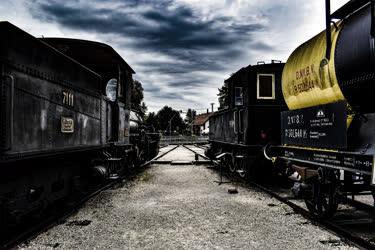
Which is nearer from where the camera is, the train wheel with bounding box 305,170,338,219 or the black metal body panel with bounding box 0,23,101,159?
the black metal body panel with bounding box 0,23,101,159

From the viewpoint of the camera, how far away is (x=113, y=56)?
9414 millimetres

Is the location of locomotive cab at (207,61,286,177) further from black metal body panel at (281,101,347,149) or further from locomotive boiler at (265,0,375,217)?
locomotive boiler at (265,0,375,217)

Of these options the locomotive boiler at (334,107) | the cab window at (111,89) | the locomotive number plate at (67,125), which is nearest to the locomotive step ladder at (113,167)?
the cab window at (111,89)

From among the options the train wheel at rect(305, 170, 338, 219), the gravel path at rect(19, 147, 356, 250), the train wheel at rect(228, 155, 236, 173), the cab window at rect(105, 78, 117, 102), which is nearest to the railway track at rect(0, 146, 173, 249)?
the gravel path at rect(19, 147, 356, 250)

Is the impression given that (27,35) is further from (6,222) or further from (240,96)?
(240,96)

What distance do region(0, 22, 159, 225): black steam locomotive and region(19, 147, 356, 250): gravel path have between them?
71cm

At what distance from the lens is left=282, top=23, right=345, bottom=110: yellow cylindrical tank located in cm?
486

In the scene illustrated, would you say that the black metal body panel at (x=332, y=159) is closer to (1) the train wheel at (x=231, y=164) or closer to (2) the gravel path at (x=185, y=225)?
(2) the gravel path at (x=185, y=225)

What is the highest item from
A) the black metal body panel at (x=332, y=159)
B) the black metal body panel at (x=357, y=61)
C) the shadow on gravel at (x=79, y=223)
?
the black metal body panel at (x=357, y=61)

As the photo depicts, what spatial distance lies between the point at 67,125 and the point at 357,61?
474 cm

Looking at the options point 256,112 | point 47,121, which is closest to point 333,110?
point 47,121

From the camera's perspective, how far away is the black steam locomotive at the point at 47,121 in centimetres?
403

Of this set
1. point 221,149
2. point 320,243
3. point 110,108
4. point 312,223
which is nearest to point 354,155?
point 320,243

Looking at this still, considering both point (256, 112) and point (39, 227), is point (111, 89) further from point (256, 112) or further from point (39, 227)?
point (39, 227)
